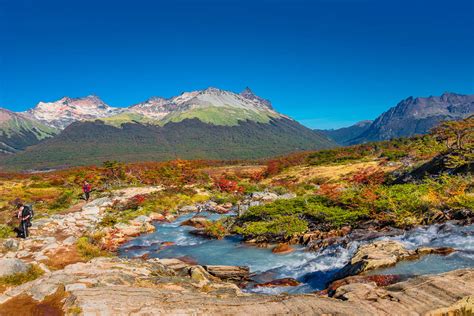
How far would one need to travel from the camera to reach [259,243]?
73.3 feet

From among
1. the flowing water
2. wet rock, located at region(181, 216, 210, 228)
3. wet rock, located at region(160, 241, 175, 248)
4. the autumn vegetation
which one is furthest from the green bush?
wet rock, located at region(181, 216, 210, 228)

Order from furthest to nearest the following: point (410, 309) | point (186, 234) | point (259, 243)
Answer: point (186, 234) → point (259, 243) → point (410, 309)

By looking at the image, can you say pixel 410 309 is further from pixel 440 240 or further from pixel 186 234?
pixel 186 234

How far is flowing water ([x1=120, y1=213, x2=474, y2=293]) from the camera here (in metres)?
13.5

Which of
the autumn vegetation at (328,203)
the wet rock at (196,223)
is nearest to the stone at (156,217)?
the autumn vegetation at (328,203)

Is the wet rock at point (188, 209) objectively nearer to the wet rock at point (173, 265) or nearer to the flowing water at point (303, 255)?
the flowing water at point (303, 255)

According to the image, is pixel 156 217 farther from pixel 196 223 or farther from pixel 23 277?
pixel 23 277

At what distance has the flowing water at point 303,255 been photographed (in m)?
13.5

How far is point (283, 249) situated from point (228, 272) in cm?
470

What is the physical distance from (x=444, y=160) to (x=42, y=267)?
29.9 m

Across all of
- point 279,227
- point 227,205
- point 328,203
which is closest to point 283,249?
point 279,227

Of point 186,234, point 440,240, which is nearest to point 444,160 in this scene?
point 440,240

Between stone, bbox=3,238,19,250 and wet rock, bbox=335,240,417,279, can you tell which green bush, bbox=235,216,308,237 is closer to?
wet rock, bbox=335,240,417,279

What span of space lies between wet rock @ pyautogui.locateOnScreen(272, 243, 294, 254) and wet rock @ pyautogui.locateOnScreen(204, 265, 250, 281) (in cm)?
372
